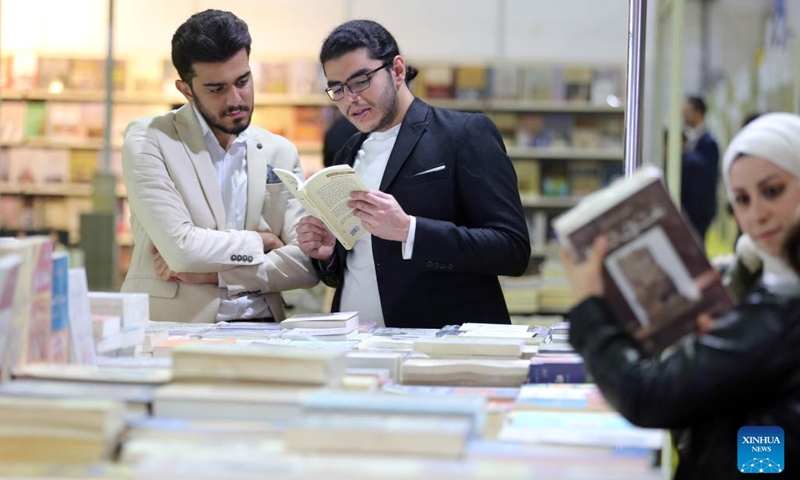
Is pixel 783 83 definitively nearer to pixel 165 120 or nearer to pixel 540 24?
pixel 540 24

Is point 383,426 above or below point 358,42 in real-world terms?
below

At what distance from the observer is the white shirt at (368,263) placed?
9.89ft

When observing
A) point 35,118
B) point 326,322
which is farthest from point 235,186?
point 35,118

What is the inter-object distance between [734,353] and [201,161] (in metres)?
2.00

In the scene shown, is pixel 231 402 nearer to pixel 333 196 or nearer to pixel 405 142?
pixel 333 196

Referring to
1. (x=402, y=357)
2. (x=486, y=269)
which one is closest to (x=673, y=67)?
(x=486, y=269)

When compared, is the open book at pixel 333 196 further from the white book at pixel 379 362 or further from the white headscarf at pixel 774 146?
the white headscarf at pixel 774 146

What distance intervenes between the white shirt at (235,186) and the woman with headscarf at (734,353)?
1.69 meters

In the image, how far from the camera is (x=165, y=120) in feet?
10.2

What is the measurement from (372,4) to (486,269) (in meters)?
5.51

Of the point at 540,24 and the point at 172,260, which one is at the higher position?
the point at 540,24

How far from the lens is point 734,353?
141cm

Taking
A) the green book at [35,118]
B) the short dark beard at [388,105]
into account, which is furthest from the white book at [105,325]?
the green book at [35,118]

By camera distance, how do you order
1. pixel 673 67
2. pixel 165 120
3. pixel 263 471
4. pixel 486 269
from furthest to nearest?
1. pixel 673 67
2. pixel 165 120
3. pixel 486 269
4. pixel 263 471
